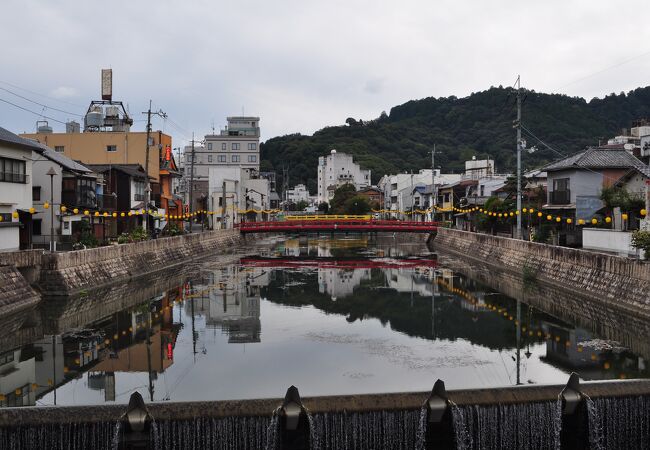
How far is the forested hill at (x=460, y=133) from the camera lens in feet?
376

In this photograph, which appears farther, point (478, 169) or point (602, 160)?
point (478, 169)

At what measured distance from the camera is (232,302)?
2828cm

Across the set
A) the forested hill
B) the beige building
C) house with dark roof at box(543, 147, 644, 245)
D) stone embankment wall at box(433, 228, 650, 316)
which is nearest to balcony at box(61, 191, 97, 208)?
the beige building

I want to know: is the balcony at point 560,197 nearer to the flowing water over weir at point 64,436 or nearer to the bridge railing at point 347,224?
the bridge railing at point 347,224

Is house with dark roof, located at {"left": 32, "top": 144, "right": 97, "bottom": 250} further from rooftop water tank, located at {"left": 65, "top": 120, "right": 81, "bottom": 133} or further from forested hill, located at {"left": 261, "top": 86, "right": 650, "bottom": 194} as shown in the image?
forested hill, located at {"left": 261, "top": 86, "right": 650, "bottom": 194}

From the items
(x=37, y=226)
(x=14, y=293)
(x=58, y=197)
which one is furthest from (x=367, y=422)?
(x=58, y=197)

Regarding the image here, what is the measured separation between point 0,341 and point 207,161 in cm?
8304

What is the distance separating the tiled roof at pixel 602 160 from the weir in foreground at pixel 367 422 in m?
29.3

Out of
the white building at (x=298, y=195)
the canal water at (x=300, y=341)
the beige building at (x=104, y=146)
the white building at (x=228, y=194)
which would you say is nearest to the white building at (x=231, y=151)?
the white building at (x=228, y=194)

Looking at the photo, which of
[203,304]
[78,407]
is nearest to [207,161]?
[203,304]

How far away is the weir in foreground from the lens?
1106 cm

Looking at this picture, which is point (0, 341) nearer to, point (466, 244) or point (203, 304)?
point (203, 304)

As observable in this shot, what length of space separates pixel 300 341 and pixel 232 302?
8.66 metres

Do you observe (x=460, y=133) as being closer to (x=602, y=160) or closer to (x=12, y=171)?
(x=602, y=160)
